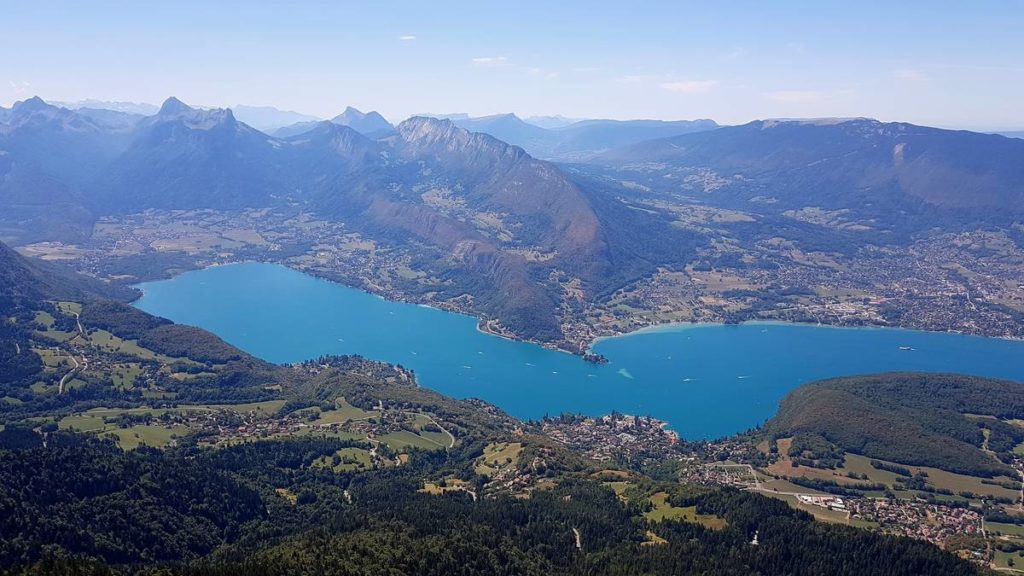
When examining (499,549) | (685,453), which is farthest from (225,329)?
(499,549)

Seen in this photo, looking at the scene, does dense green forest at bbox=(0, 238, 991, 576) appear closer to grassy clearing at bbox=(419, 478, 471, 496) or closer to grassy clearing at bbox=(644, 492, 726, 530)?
grassy clearing at bbox=(419, 478, 471, 496)

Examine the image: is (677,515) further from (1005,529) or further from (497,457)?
(1005,529)

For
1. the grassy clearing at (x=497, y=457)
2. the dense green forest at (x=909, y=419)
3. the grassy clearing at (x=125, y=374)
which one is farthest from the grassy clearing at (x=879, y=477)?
the grassy clearing at (x=125, y=374)

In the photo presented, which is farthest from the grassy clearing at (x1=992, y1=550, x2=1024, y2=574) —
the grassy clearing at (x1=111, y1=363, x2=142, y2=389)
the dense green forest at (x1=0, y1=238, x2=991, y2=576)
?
the grassy clearing at (x1=111, y1=363, x2=142, y2=389)

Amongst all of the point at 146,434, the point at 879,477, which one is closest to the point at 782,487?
the point at 879,477

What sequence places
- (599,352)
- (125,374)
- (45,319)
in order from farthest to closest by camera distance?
(599,352) → (45,319) → (125,374)

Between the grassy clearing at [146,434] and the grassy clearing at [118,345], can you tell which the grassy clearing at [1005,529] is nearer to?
the grassy clearing at [146,434]
